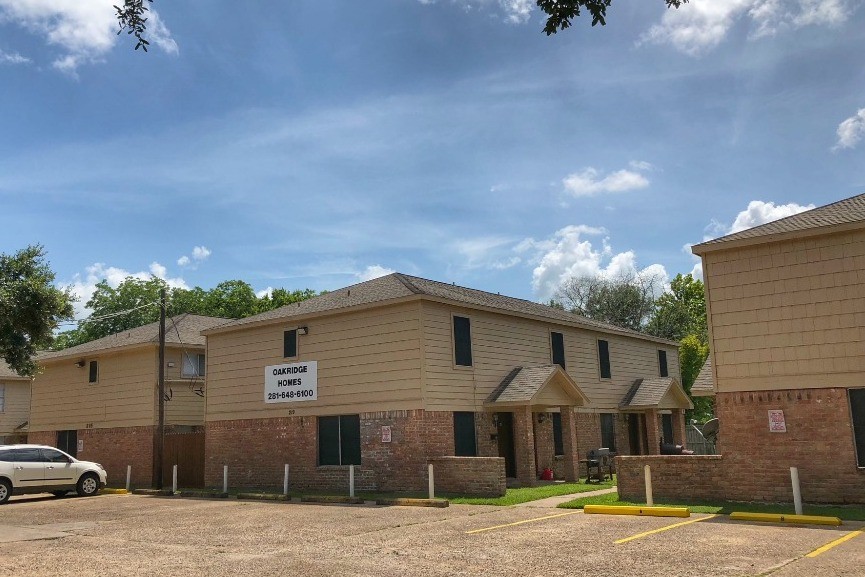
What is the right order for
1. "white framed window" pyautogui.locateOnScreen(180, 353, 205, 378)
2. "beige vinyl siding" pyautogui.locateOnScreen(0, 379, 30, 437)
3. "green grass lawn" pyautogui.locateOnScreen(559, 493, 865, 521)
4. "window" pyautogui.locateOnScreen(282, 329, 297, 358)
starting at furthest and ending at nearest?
1. "beige vinyl siding" pyautogui.locateOnScreen(0, 379, 30, 437)
2. "white framed window" pyautogui.locateOnScreen(180, 353, 205, 378)
3. "window" pyautogui.locateOnScreen(282, 329, 297, 358)
4. "green grass lawn" pyautogui.locateOnScreen(559, 493, 865, 521)

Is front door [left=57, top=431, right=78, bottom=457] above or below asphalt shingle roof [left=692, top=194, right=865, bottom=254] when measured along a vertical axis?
below

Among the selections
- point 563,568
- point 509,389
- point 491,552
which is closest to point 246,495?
point 509,389

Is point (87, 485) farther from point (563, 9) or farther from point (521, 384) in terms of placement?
point (563, 9)

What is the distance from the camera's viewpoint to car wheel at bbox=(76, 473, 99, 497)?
24.2 meters

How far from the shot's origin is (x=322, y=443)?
22797 mm

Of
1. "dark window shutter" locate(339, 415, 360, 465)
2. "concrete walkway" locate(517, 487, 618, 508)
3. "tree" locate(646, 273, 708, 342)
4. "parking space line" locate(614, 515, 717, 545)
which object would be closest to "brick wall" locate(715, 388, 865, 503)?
"parking space line" locate(614, 515, 717, 545)

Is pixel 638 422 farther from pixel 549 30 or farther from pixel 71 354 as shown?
pixel 549 30

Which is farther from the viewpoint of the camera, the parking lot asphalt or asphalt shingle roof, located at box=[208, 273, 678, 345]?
asphalt shingle roof, located at box=[208, 273, 678, 345]

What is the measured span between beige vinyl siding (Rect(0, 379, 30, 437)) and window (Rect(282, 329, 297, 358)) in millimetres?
18750

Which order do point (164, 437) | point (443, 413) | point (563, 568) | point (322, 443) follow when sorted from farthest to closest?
point (164, 437) < point (322, 443) < point (443, 413) < point (563, 568)

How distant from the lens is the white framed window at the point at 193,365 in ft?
95.7

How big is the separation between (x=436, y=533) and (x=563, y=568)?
12.8 feet

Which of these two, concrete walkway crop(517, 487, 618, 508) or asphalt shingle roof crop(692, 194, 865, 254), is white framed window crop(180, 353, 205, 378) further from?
asphalt shingle roof crop(692, 194, 865, 254)

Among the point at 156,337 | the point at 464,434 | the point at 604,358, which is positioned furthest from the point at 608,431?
the point at 156,337
